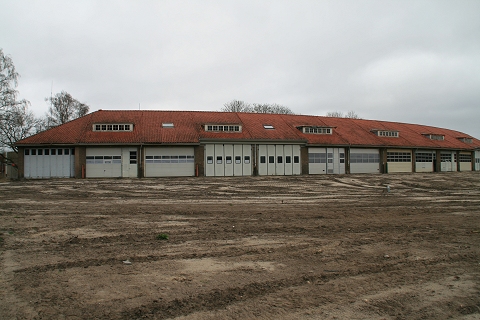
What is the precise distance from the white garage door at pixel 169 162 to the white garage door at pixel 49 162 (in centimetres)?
680

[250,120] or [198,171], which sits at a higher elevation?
[250,120]

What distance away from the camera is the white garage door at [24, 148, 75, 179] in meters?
30.4

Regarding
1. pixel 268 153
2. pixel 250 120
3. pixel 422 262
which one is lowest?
pixel 422 262

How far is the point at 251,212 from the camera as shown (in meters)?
11.7

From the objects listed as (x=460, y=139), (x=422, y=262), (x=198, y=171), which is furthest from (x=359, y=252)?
(x=460, y=139)

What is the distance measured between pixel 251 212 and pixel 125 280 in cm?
694

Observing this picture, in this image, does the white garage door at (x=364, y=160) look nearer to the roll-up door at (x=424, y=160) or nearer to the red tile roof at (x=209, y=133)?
the red tile roof at (x=209, y=133)

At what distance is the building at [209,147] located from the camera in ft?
100

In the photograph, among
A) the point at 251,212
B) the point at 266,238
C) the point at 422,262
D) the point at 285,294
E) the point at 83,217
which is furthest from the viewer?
the point at 251,212

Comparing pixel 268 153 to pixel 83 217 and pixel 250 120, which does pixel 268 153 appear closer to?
pixel 250 120

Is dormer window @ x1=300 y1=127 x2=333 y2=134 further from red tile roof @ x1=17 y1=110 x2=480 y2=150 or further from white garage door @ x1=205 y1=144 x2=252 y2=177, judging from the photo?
white garage door @ x1=205 y1=144 x2=252 y2=177

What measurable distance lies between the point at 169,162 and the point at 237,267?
26813 millimetres

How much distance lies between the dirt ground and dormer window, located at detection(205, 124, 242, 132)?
24.0 meters

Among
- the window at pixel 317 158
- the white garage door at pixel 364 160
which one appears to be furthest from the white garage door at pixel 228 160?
the white garage door at pixel 364 160
